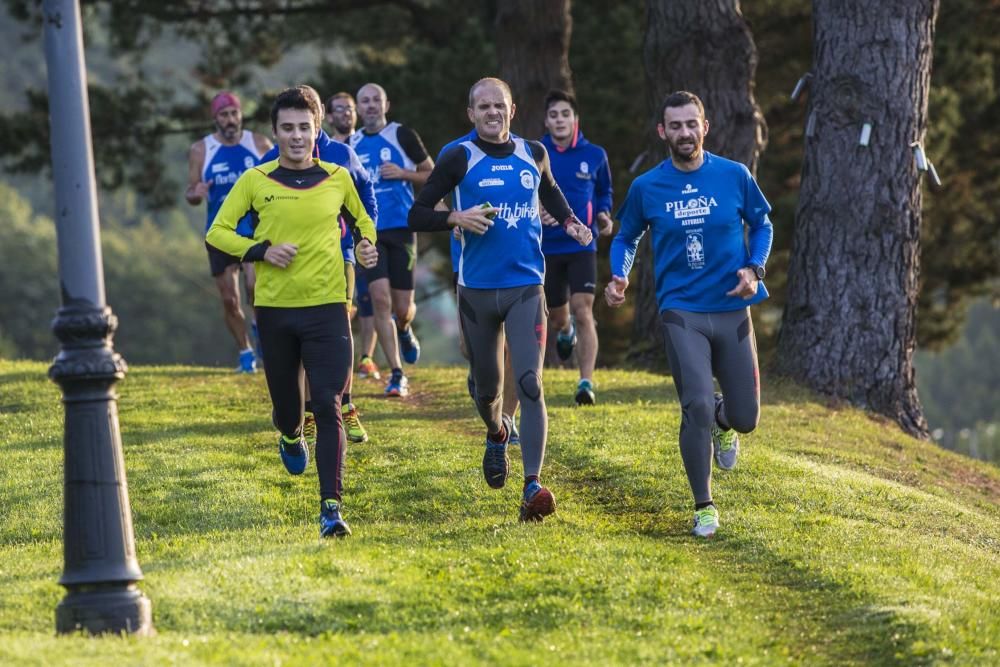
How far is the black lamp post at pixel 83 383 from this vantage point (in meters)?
7.23

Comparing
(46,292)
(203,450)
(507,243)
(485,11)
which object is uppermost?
(485,11)

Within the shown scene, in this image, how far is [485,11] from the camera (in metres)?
27.7

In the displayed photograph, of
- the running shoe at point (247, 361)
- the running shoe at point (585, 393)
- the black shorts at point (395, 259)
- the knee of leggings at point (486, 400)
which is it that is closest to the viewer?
the knee of leggings at point (486, 400)

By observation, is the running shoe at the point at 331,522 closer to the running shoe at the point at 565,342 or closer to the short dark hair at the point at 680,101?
the short dark hair at the point at 680,101

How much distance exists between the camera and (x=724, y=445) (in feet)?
34.9

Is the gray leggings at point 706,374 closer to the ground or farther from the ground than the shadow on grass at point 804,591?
farther from the ground

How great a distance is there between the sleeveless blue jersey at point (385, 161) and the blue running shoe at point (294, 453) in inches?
176

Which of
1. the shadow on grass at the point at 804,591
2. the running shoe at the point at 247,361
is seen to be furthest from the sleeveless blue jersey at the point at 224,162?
the shadow on grass at the point at 804,591

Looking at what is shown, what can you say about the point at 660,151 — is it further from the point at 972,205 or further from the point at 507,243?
the point at 972,205

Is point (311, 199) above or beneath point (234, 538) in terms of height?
above

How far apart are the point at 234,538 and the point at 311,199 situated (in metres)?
2.11

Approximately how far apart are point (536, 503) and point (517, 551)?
2.86 ft

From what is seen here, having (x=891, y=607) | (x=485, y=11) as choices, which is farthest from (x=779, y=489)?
(x=485, y=11)

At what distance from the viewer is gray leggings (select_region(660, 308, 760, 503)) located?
9516mm
